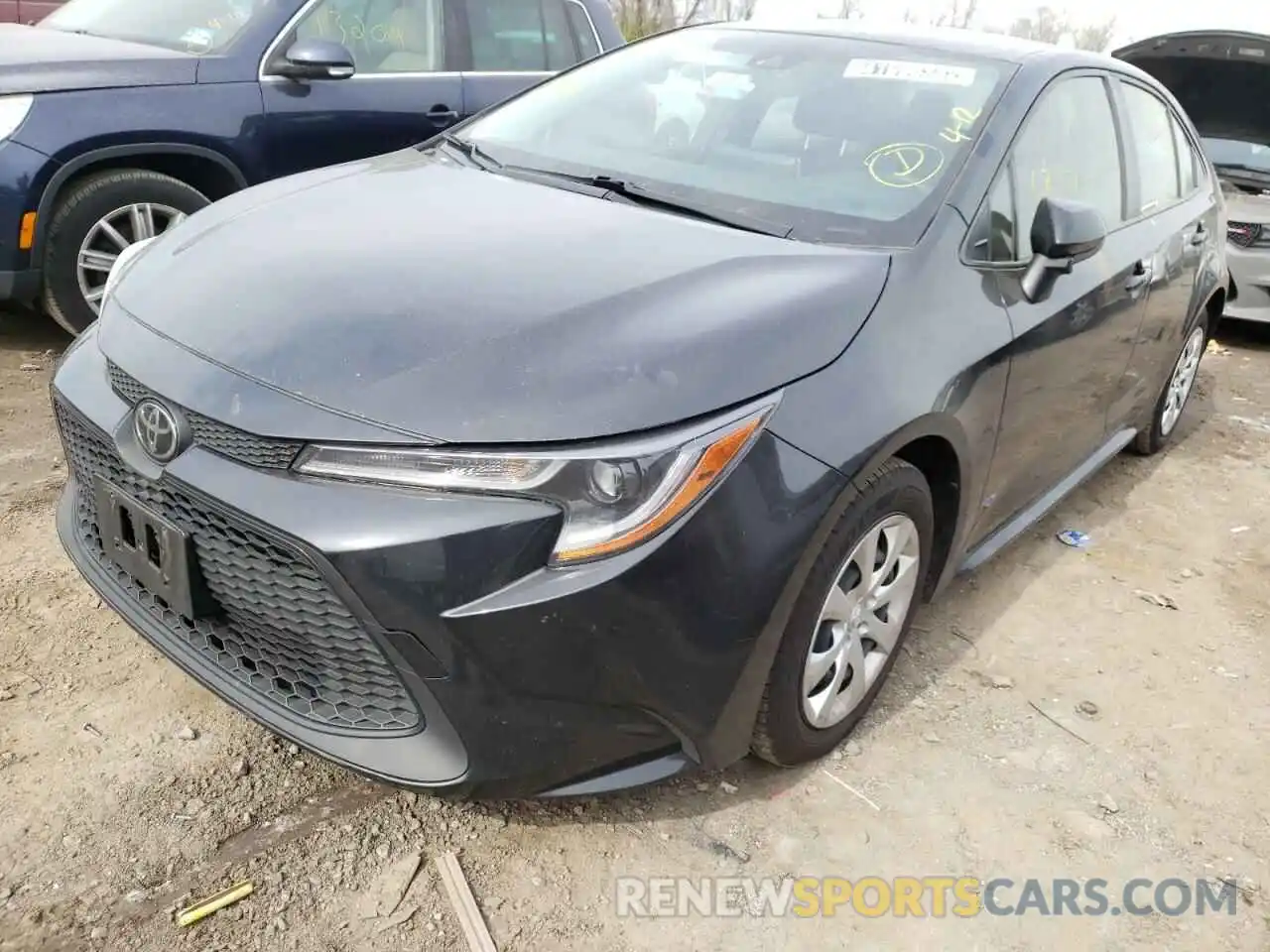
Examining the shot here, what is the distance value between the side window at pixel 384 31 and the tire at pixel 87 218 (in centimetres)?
94

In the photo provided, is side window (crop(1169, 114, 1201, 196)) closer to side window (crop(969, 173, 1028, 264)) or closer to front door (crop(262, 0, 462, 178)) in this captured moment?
side window (crop(969, 173, 1028, 264))

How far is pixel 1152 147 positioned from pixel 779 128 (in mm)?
1673

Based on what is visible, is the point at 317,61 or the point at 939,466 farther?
the point at 317,61

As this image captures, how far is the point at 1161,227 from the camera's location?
3.60 m

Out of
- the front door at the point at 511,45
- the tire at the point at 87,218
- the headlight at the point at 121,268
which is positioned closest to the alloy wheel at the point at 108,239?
the tire at the point at 87,218

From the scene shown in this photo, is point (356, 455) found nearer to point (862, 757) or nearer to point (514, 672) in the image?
point (514, 672)

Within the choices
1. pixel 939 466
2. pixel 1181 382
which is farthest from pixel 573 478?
pixel 1181 382

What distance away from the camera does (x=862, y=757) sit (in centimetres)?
254

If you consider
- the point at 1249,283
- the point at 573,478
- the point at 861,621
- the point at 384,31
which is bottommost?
the point at 1249,283

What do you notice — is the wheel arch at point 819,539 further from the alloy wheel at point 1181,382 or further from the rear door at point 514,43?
the rear door at point 514,43

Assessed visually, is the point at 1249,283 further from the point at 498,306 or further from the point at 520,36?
the point at 498,306

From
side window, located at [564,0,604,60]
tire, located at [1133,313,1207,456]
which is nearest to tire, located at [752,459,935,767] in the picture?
tire, located at [1133,313,1207,456]

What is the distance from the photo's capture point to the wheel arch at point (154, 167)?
13.7 feet

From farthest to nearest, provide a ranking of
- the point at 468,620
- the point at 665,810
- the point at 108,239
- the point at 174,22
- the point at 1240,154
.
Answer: the point at 1240,154 → the point at 174,22 → the point at 108,239 → the point at 665,810 → the point at 468,620
